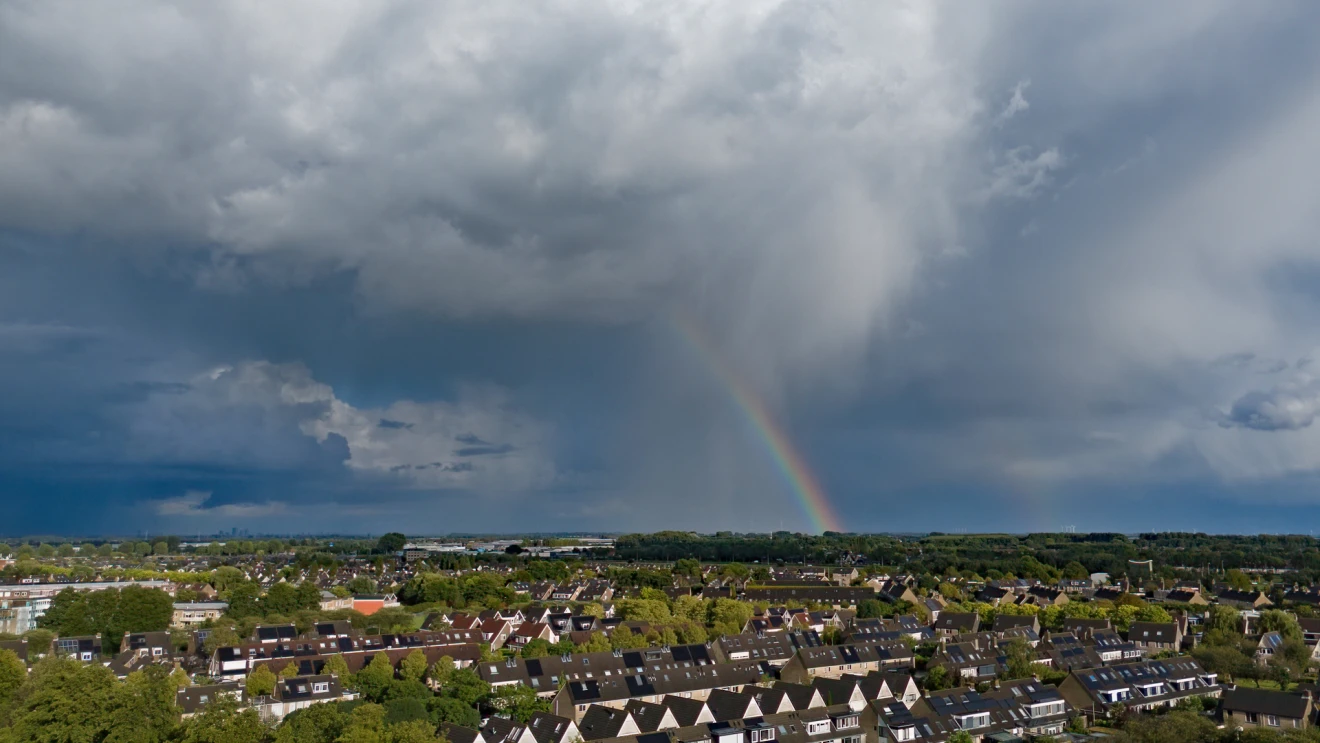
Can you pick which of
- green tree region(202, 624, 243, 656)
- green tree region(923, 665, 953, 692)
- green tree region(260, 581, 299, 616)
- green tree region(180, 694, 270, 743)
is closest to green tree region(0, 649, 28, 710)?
green tree region(202, 624, 243, 656)

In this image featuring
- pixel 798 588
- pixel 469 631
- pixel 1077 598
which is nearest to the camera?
pixel 469 631

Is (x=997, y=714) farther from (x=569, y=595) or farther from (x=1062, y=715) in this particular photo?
(x=569, y=595)

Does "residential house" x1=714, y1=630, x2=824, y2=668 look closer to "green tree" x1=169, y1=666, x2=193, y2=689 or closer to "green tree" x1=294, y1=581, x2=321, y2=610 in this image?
"green tree" x1=169, y1=666, x2=193, y2=689

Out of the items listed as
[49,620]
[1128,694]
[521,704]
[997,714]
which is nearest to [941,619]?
[1128,694]

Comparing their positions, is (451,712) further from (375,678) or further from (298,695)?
(298,695)

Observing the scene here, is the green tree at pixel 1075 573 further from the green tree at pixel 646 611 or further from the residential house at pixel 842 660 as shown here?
the green tree at pixel 646 611
